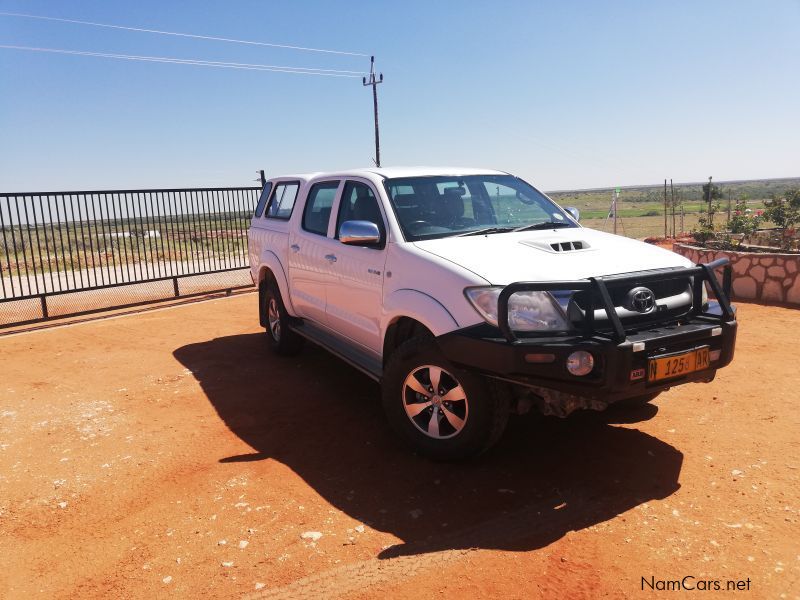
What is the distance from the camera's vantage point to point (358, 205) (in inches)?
195

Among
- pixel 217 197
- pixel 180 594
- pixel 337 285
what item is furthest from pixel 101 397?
pixel 217 197

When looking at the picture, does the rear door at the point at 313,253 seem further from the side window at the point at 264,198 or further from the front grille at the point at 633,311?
the front grille at the point at 633,311

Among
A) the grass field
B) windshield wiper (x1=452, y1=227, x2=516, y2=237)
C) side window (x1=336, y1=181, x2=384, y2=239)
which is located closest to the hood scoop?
windshield wiper (x1=452, y1=227, x2=516, y2=237)

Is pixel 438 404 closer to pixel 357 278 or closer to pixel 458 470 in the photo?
pixel 458 470

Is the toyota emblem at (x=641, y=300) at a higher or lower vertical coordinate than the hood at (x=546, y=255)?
lower

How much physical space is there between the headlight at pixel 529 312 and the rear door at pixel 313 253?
204cm

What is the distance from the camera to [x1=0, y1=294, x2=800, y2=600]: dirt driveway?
281cm

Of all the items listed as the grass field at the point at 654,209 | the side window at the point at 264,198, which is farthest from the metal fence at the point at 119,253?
the grass field at the point at 654,209

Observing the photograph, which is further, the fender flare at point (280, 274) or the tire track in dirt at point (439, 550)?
the fender flare at point (280, 274)

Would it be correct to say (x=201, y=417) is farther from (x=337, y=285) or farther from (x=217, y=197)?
(x=217, y=197)

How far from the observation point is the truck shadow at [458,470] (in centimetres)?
322

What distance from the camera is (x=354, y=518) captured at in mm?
3320

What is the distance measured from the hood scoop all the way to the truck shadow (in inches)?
53.0

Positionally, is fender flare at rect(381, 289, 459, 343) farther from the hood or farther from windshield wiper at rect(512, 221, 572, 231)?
windshield wiper at rect(512, 221, 572, 231)
